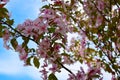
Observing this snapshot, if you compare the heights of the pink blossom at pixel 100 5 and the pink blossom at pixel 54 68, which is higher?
the pink blossom at pixel 100 5

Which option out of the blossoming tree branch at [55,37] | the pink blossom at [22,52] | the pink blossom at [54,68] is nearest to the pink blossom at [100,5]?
the blossoming tree branch at [55,37]

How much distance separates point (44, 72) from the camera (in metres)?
4.25

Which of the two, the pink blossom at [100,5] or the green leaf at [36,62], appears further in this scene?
the pink blossom at [100,5]

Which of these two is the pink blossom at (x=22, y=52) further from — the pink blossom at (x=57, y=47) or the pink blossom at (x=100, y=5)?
the pink blossom at (x=100, y=5)

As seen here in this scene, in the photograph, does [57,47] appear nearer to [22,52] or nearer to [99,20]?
[22,52]

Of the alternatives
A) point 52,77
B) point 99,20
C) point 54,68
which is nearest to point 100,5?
A: point 99,20

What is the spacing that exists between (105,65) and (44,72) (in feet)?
3.65

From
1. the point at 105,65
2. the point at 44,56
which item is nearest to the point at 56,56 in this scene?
the point at 44,56

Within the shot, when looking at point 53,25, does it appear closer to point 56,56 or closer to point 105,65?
point 56,56

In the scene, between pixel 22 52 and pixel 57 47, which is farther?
pixel 22 52

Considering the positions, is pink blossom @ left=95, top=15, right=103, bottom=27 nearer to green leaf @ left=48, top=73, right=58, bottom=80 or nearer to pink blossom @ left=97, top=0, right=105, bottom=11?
pink blossom @ left=97, top=0, right=105, bottom=11

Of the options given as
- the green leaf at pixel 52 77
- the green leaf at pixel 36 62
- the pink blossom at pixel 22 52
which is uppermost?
the pink blossom at pixel 22 52

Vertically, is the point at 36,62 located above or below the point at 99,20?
below

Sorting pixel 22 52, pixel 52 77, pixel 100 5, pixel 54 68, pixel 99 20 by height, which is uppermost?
pixel 100 5
